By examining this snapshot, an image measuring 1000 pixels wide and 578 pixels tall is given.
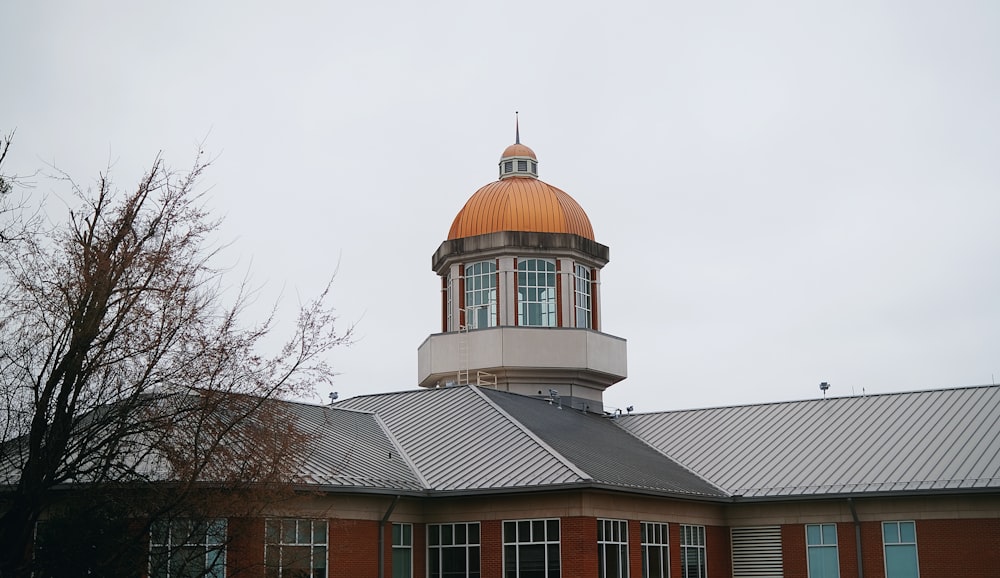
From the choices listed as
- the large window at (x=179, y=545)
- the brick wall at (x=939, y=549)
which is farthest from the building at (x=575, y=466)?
the large window at (x=179, y=545)

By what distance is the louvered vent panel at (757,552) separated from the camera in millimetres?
34219

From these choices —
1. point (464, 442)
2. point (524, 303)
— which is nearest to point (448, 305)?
point (524, 303)

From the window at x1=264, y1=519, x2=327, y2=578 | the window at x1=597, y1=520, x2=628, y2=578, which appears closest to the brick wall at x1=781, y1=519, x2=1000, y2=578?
the window at x1=597, y1=520, x2=628, y2=578

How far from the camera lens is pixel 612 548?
30.1 meters

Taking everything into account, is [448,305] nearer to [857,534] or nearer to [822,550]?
[822,550]

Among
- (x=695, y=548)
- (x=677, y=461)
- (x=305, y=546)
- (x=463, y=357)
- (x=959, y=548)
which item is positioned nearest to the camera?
(x=305, y=546)

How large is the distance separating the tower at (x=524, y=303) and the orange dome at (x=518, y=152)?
170 centimetres

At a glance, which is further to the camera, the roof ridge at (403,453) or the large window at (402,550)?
the roof ridge at (403,453)

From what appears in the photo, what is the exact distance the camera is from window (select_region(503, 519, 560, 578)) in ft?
96.4

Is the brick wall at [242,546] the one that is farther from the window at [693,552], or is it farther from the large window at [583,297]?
the large window at [583,297]

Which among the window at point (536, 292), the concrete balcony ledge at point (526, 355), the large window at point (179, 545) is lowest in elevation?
the large window at point (179, 545)

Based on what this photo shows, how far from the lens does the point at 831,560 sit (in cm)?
3322

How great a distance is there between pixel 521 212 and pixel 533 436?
38.6 feet

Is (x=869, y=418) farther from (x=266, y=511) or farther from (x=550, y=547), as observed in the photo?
(x=266, y=511)
